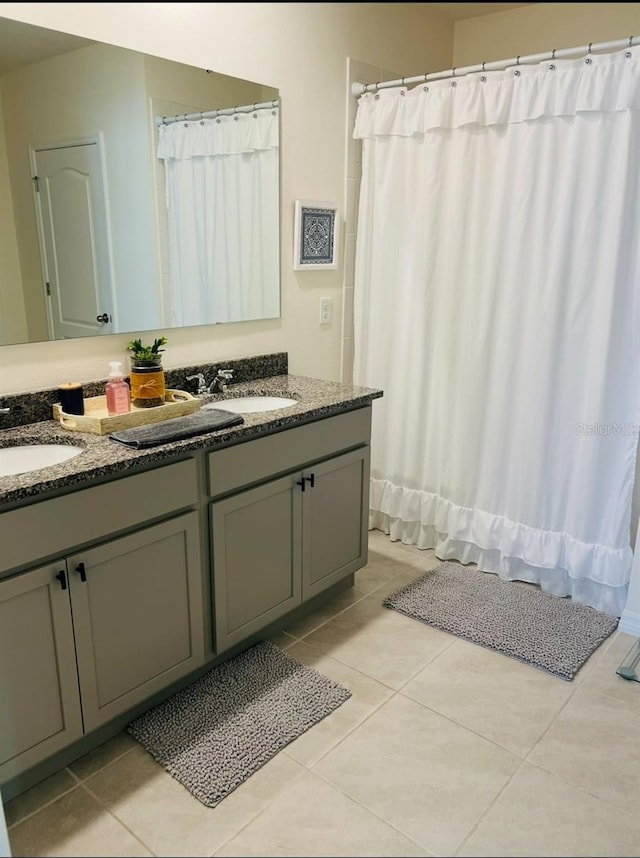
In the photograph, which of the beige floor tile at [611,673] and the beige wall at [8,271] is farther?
the beige floor tile at [611,673]

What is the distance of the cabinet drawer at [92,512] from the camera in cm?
146

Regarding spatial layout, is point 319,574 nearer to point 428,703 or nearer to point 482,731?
point 428,703

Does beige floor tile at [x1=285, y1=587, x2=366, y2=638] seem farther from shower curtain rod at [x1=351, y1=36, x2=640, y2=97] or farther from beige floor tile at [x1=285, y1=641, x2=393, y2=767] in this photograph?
shower curtain rod at [x1=351, y1=36, x2=640, y2=97]

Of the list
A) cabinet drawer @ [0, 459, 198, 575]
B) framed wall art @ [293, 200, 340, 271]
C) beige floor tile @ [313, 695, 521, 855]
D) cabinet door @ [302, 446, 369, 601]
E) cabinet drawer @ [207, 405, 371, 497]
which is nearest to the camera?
cabinet drawer @ [0, 459, 198, 575]

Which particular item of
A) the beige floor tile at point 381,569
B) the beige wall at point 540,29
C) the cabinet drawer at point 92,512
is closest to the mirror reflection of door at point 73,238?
the cabinet drawer at point 92,512

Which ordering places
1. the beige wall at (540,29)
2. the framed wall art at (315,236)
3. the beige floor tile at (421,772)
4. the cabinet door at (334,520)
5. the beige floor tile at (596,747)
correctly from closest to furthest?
the beige floor tile at (421,772)
the beige floor tile at (596,747)
the cabinet door at (334,520)
the framed wall art at (315,236)
the beige wall at (540,29)

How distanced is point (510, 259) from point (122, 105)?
1.49 m

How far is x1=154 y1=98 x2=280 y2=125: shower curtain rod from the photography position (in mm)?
2176

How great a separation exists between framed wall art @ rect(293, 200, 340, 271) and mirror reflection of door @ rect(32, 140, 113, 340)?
2.88 ft

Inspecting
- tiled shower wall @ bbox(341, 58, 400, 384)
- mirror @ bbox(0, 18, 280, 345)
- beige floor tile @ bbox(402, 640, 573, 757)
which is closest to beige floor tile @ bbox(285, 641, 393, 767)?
beige floor tile @ bbox(402, 640, 573, 757)

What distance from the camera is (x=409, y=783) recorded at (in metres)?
1.69

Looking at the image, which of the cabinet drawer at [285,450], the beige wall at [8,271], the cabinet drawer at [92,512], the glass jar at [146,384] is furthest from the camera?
the glass jar at [146,384]

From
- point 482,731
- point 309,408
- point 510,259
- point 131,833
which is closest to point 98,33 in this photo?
point 309,408

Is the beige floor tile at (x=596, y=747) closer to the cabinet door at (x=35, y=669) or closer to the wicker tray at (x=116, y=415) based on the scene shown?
the cabinet door at (x=35, y=669)
